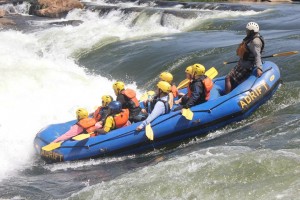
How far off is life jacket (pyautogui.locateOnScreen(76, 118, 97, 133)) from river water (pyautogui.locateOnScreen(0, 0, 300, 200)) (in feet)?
2.14

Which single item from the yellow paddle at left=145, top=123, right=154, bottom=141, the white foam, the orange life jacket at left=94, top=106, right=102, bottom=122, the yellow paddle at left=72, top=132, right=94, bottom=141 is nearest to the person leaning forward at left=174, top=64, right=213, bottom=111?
the yellow paddle at left=145, top=123, right=154, bottom=141

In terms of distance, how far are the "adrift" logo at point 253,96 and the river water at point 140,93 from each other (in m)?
0.31

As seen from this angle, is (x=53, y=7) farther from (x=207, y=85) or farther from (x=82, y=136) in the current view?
(x=207, y=85)

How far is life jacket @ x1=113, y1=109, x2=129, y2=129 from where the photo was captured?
25.0 ft

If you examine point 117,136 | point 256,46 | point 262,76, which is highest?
point 256,46

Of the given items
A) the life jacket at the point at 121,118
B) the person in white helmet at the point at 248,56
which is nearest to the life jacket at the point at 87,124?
the life jacket at the point at 121,118

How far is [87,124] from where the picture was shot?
7.90 metres

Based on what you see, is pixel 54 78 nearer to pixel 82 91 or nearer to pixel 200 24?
pixel 82 91

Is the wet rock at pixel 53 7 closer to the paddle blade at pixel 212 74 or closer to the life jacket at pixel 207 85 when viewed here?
the paddle blade at pixel 212 74

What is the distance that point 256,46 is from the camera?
807 centimetres

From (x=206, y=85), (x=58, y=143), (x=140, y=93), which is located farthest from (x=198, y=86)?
(x=140, y=93)

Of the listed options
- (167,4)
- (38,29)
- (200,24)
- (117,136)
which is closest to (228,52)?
(117,136)

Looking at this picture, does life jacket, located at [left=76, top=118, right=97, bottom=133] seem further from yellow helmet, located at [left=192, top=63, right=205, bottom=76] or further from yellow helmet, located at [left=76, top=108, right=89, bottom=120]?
yellow helmet, located at [left=192, top=63, right=205, bottom=76]

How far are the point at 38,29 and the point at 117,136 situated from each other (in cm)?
1511
